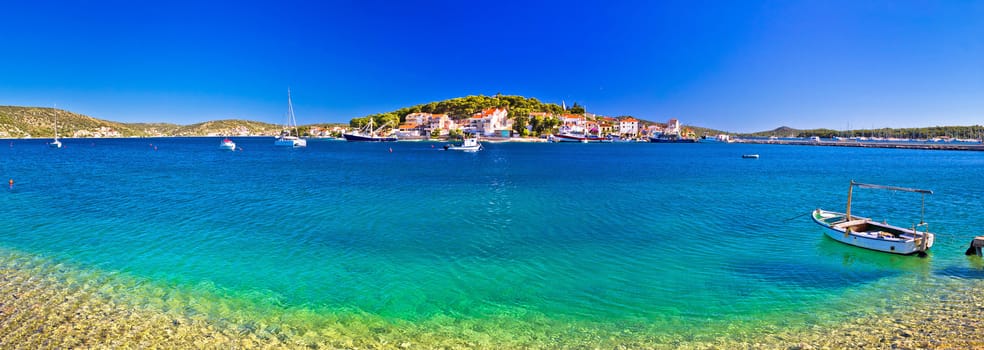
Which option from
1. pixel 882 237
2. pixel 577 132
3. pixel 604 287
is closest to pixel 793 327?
pixel 604 287

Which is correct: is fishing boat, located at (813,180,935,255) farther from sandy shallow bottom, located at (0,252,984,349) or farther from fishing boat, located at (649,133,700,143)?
fishing boat, located at (649,133,700,143)

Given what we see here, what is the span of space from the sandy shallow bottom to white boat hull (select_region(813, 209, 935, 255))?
4.06 m

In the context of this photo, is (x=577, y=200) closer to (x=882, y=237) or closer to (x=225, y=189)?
(x=882, y=237)

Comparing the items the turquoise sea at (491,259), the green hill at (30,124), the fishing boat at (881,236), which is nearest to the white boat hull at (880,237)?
the fishing boat at (881,236)

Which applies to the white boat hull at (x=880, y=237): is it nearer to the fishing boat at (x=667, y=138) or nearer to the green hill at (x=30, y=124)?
the fishing boat at (x=667, y=138)

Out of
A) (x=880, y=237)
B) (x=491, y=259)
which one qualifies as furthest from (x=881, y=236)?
(x=491, y=259)

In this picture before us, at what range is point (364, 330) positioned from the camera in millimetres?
8977

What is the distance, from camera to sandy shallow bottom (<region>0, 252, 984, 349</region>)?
8.19 metres

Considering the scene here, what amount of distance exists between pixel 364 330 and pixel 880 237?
1628 centimetres

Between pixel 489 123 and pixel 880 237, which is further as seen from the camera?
pixel 489 123

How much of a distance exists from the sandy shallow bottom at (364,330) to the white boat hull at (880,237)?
4062 millimetres

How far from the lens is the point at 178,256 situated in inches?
554

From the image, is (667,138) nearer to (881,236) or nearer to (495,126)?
(495,126)

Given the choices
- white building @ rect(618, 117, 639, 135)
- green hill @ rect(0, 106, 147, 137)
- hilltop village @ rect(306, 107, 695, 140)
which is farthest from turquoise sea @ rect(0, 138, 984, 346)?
green hill @ rect(0, 106, 147, 137)
